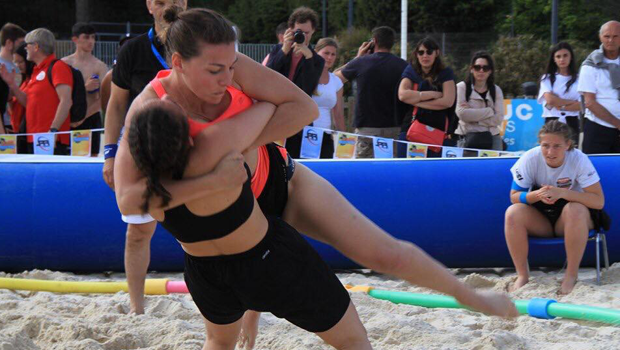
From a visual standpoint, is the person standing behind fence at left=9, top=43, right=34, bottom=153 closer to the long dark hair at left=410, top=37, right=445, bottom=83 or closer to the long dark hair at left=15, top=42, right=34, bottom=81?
the long dark hair at left=15, top=42, right=34, bottom=81

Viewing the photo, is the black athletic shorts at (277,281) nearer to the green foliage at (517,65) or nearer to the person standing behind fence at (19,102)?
the person standing behind fence at (19,102)

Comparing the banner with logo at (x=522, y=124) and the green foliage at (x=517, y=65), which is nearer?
the banner with logo at (x=522, y=124)

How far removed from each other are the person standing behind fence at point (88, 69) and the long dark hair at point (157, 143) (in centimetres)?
604

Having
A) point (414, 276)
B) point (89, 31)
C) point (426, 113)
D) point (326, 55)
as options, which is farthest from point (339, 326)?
point (89, 31)

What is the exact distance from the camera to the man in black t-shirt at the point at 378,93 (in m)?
7.64

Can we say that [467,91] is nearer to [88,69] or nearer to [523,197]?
[523,197]

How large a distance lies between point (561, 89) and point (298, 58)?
2545 mm

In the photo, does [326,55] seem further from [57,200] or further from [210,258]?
[210,258]

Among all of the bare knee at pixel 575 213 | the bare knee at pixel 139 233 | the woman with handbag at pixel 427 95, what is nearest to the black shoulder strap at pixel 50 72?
the woman with handbag at pixel 427 95

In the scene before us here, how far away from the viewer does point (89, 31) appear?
840cm

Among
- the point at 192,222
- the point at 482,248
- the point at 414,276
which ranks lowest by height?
the point at 482,248

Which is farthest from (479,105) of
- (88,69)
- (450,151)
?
(88,69)

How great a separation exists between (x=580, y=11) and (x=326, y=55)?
2441cm

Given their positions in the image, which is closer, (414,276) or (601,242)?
(414,276)
